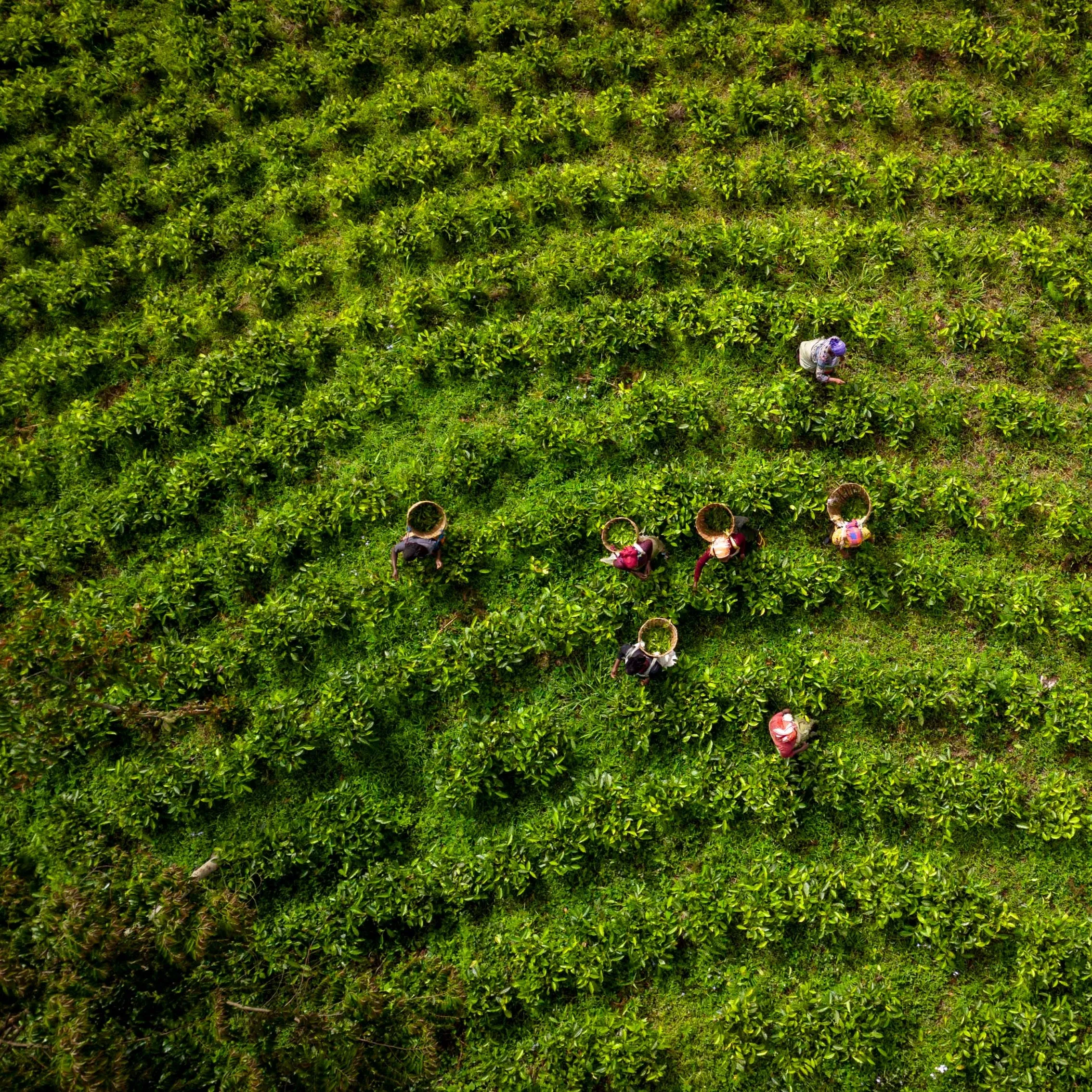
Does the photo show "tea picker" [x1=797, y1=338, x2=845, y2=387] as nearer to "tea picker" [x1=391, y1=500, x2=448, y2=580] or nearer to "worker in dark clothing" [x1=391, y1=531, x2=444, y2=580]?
"tea picker" [x1=391, y1=500, x2=448, y2=580]

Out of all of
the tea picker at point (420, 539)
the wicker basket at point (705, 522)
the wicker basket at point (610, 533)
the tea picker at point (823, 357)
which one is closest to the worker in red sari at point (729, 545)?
the wicker basket at point (705, 522)

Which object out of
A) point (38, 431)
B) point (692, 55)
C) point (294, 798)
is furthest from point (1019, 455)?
point (38, 431)

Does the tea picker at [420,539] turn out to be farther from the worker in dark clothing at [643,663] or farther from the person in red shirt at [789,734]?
the person in red shirt at [789,734]

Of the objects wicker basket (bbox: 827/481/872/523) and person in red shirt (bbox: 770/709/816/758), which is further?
wicker basket (bbox: 827/481/872/523)

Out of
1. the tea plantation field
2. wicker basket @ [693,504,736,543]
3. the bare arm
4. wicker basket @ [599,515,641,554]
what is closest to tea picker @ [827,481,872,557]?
the tea plantation field

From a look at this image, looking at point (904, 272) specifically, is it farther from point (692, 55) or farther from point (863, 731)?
point (863, 731)

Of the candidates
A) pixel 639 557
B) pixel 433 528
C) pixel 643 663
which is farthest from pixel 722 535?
pixel 433 528
